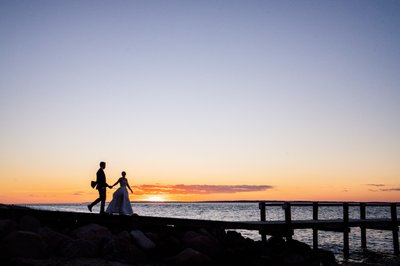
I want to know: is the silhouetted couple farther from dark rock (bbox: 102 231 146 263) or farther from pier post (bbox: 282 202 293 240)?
pier post (bbox: 282 202 293 240)

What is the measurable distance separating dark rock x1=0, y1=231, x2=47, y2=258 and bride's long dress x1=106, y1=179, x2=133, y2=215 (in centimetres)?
460

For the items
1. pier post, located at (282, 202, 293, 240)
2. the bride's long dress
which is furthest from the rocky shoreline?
pier post, located at (282, 202, 293, 240)

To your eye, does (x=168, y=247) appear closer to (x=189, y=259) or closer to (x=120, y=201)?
(x=189, y=259)

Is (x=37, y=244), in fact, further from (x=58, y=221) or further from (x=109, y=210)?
(x=109, y=210)

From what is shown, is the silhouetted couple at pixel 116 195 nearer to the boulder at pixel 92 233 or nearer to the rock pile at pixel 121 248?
the rock pile at pixel 121 248

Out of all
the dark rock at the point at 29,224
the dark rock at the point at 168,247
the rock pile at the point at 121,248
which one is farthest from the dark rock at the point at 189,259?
the dark rock at the point at 29,224

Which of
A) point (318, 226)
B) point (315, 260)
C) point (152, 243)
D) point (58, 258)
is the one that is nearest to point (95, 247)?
point (58, 258)

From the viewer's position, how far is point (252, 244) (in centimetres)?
1439

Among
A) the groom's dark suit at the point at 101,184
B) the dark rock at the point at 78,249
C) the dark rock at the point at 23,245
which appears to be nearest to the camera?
the dark rock at the point at 23,245

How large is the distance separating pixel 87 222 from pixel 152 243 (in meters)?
2.70

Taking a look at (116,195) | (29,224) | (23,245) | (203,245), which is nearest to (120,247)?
(23,245)

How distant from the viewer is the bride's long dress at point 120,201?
15.2 meters

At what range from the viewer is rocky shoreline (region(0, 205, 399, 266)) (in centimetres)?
1037

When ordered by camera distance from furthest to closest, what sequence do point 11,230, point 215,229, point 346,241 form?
1. point 346,241
2. point 215,229
3. point 11,230
